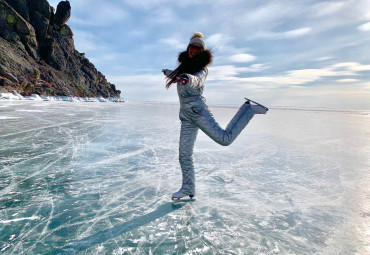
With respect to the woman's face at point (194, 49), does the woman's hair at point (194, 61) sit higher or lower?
lower

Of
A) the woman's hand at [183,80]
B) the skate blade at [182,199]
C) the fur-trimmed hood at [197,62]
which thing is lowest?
the skate blade at [182,199]

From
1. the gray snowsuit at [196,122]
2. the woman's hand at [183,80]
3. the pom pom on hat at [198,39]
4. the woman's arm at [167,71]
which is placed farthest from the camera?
the woman's arm at [167,71]

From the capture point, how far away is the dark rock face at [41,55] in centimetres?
3831

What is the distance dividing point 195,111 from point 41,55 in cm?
6763

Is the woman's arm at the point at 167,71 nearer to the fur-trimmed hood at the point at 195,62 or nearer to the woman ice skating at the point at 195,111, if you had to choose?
the woman ice skating at the point at 195,111

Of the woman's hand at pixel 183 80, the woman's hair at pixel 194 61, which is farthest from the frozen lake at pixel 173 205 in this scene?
the woman's hair at pixel 194 61

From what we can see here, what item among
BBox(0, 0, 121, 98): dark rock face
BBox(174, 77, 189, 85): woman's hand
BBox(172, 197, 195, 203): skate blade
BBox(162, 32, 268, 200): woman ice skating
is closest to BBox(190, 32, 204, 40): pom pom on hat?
BBox(162, 32, 268, 200): woman ice skating

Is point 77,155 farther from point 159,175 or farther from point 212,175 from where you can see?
point 212,175

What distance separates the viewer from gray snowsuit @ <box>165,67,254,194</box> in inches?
78.7

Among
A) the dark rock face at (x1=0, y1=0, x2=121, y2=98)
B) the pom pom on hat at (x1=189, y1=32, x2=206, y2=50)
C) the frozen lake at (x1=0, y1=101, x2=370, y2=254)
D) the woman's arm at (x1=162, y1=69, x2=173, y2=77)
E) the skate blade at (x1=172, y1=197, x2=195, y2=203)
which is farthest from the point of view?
the dark rock face at (x1=0, y1=0, x2=121, y2=98)

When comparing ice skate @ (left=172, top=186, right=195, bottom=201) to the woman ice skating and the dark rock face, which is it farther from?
the dark rock face

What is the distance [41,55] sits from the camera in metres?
55.7

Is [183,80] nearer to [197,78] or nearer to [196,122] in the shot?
[197,78]

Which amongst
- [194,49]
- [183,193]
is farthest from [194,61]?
[183,193]
